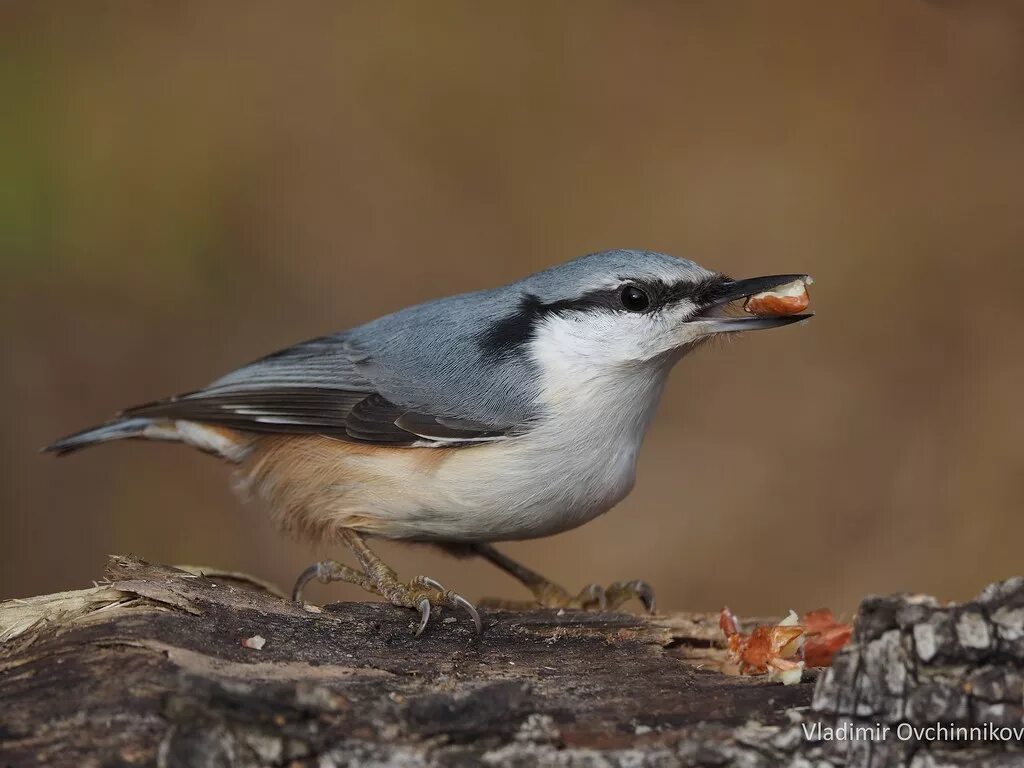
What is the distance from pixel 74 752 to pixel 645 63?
15.6 ft

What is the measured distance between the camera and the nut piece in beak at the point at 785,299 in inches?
118

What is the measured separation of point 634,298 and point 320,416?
1061 mm

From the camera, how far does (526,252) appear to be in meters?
5.59

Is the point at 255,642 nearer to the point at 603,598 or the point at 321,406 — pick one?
the point at 321,406

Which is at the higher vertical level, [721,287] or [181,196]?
[181,196]

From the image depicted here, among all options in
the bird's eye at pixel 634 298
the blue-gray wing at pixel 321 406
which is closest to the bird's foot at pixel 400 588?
the blue-gray wing at pixel 321 406

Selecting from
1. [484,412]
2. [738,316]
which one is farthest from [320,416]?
[738,316]

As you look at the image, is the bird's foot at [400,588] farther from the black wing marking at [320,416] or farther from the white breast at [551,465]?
the black wing marking at [320,416]

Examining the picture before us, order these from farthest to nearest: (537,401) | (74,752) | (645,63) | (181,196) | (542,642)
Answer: (645,63), (181,196), (537,401), (542,642), (74,752)

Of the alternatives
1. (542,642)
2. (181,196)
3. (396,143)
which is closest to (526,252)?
(396,143)

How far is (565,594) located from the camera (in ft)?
12.1

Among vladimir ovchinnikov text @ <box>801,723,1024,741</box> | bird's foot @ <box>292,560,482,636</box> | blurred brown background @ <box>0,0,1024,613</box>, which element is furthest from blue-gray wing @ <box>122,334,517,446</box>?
blurred brown background @ <box>0,0,1024,613</box>

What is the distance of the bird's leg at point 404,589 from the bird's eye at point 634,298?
96 cm

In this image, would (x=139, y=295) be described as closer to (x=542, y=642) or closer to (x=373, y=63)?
(x=373, y=63)
